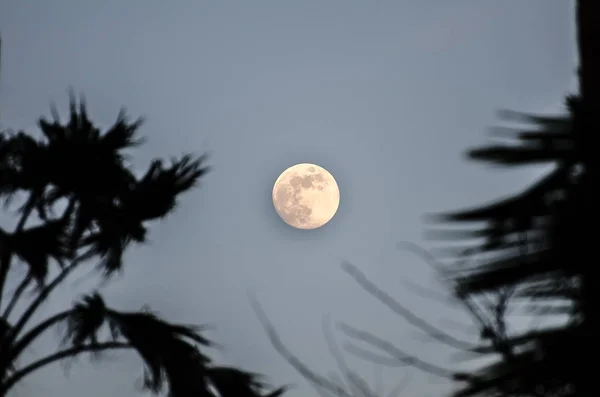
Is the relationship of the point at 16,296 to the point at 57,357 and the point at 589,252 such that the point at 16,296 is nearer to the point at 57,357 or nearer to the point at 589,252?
the point at 57,357

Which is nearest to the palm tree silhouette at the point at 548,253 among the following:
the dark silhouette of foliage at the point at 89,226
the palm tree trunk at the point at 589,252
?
the palm tree trunk at the point at 589,252

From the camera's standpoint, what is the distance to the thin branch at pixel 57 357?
821 cm

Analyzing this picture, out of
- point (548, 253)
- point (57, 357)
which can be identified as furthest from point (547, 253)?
point (57, 357)

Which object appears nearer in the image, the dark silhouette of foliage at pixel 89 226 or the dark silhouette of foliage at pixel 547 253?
the dark silhouette of foliage at pixel 547 253

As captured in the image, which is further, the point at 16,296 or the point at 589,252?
the point at 16,296

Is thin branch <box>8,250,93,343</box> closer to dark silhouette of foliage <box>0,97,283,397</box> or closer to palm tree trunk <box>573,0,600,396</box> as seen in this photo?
dark silhouette of foliage <box>0,97,283,397</box>

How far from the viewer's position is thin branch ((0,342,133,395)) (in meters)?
8.21

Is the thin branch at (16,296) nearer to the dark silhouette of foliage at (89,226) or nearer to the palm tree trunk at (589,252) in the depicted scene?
the dark silhouette of foliage at (89,226)

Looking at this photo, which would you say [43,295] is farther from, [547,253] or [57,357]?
[547,253]

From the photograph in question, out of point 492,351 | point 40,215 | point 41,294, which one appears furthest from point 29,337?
point 492,351

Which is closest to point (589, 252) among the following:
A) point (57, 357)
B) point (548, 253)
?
point (548, 253)

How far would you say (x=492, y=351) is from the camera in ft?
6.47

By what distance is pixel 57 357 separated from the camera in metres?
8.39

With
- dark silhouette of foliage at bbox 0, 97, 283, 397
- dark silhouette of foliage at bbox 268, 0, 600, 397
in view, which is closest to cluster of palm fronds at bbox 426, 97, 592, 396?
dark silhouette of foliage at bbox 268, 0, 600, 397
